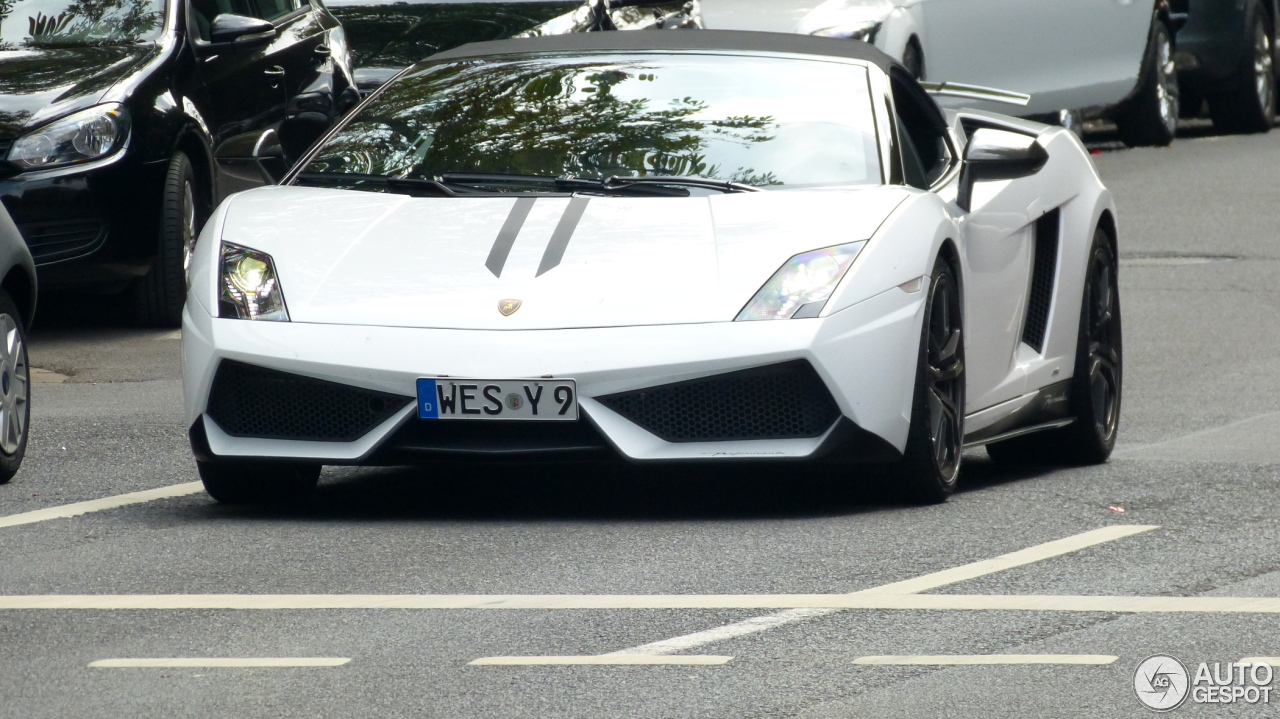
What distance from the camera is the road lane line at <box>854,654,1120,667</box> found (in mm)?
4203

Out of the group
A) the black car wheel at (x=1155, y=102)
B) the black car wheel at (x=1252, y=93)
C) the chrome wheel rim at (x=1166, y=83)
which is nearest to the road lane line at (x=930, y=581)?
the black car wheel at (x=1155, y=102)

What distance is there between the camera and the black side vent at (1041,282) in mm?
7164

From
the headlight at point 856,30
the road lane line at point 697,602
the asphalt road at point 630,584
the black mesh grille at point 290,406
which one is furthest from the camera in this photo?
the headlight at point 856,30

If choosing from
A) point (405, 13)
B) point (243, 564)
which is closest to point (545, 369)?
point (243, 564)

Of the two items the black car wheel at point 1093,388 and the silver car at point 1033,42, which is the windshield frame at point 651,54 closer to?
the black car wheel at point 1093,388

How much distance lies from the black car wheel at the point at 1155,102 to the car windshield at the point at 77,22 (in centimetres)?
913

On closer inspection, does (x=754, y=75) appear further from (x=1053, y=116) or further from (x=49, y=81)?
(x=1053, y=116)

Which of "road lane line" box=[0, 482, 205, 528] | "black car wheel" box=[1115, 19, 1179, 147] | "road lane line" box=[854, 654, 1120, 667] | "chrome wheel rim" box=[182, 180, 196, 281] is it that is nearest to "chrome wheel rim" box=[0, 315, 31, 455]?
"road lane line" box=[0, 482, 205, 528]

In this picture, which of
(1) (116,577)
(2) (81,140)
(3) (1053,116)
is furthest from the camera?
(3) (1053,116)

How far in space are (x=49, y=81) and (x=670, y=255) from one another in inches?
206

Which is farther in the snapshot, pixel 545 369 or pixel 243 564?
pixel 545 369

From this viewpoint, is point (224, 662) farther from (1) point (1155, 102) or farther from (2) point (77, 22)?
(1) point (1155, 102)

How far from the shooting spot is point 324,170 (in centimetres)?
667

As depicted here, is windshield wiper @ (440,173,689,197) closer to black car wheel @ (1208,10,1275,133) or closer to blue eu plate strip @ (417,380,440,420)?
blue eu plate strip @ (417,380,440,420)
